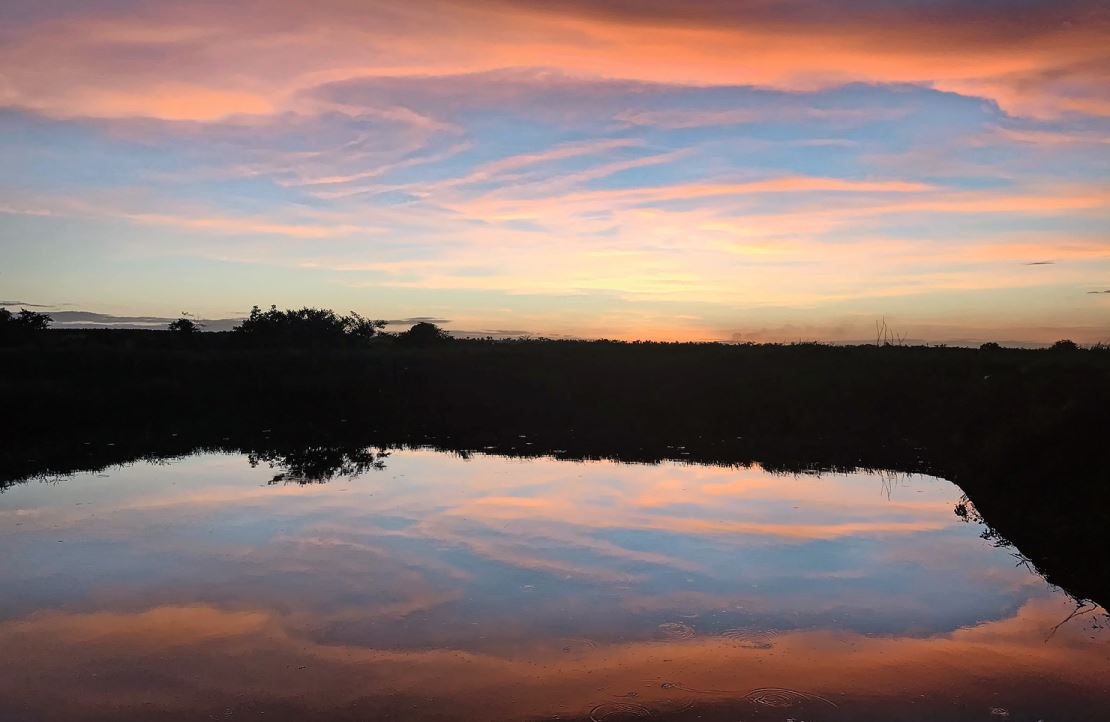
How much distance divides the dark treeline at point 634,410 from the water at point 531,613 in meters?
2.05

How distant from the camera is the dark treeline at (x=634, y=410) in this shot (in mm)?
14516

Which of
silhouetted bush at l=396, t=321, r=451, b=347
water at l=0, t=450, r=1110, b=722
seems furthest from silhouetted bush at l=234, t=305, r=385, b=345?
water at l=0, t=450, r=1110, b=722

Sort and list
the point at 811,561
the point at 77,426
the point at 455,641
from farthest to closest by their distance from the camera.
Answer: the point at 77,426
the point at 811,561
the point at 455,641

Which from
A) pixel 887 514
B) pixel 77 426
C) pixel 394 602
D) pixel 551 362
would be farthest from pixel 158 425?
pixel 887 514

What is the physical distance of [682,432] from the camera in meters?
24.7

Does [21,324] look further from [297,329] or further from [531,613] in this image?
[531,613]

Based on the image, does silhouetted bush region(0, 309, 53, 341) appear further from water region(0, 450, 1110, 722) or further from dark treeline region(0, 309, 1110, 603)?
water region(0, 450, 1110, 722)

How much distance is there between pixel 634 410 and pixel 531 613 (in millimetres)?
20906

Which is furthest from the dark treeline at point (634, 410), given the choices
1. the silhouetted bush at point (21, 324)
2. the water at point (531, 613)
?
the silhouetted bush at point (21, 324)

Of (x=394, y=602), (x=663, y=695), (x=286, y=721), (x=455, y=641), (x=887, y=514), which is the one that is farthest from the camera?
(x=887, y=514)

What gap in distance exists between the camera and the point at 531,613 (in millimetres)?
8797

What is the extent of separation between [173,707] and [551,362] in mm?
30097

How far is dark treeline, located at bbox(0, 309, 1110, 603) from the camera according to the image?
47.6 ft

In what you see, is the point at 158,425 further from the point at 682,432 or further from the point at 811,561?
the point at 811,561
